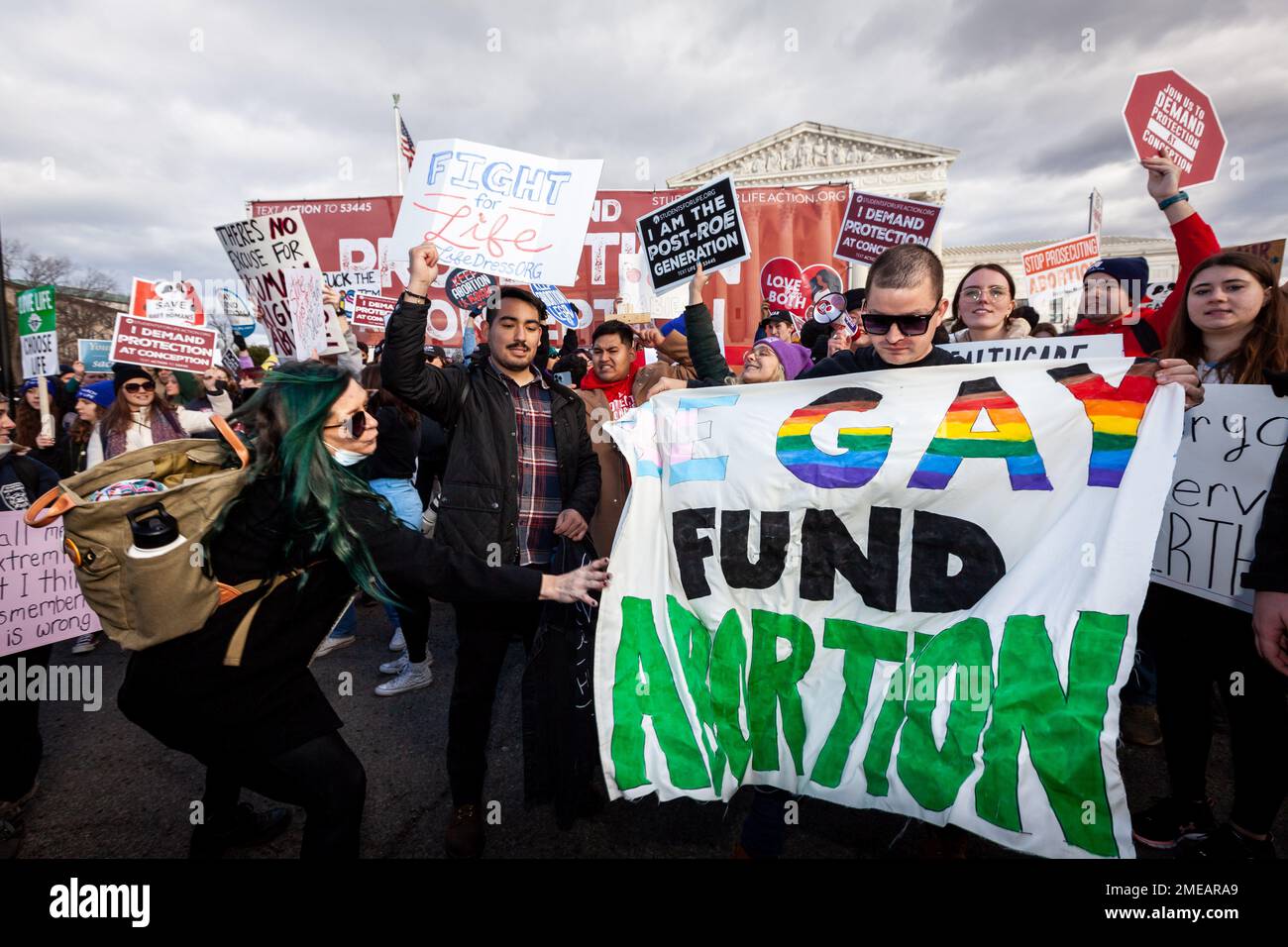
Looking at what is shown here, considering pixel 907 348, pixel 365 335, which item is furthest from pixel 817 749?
pixel 365 335

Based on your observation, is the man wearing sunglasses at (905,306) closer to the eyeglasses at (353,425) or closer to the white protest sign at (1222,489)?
the white protest sign at (1222,489)

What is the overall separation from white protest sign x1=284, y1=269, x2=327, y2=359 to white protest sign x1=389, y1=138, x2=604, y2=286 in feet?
4.90

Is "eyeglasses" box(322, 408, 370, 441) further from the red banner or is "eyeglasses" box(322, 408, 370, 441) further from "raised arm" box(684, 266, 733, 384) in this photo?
the red banner

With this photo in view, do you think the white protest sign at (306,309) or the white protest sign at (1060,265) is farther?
the white protest sign at (1060,265)

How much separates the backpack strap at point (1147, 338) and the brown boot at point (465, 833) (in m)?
4.03

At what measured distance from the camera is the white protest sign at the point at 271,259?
14.5ft

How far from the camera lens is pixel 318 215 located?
14336mm

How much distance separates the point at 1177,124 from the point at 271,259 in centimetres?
565

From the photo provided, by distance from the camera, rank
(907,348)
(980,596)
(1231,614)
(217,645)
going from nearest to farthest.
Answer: (217,645), (980,596), (1231,614), (907,348)

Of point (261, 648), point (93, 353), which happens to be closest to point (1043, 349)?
point (261, 648)

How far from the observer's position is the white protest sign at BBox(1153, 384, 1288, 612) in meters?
2.14

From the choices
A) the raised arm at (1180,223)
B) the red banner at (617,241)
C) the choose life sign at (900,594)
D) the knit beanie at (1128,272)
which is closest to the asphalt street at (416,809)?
the choose life sign at (900,594)
